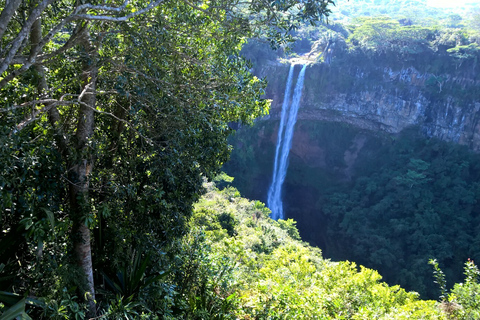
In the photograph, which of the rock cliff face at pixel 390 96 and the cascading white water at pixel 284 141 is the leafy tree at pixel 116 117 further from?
the cascading white water at pixel 284 141

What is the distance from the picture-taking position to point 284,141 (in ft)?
96.4

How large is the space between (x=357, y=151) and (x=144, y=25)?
2761 cm

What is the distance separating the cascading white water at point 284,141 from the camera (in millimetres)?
28312

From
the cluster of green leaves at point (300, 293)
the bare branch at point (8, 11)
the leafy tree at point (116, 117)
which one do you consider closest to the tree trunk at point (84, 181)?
the leafy tree at point (116, 117)

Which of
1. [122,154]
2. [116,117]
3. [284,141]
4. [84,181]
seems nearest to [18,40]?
[116,117]

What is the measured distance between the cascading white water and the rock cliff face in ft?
1.66

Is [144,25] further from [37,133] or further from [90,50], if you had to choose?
[37,133]

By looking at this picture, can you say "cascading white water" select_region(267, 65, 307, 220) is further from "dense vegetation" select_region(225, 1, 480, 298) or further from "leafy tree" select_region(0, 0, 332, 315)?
"leafy tree" select_region(0, 0, 332, 315)

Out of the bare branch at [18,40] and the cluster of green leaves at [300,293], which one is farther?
the cluster of green leaves at [300,293]

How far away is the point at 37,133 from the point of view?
330 cm

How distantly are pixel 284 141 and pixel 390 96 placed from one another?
8.45 meters

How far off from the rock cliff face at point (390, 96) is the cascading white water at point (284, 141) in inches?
19.9

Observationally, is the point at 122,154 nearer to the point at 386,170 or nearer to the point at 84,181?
the point at 84,181

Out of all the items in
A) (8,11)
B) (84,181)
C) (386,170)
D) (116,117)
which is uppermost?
(8,11)
